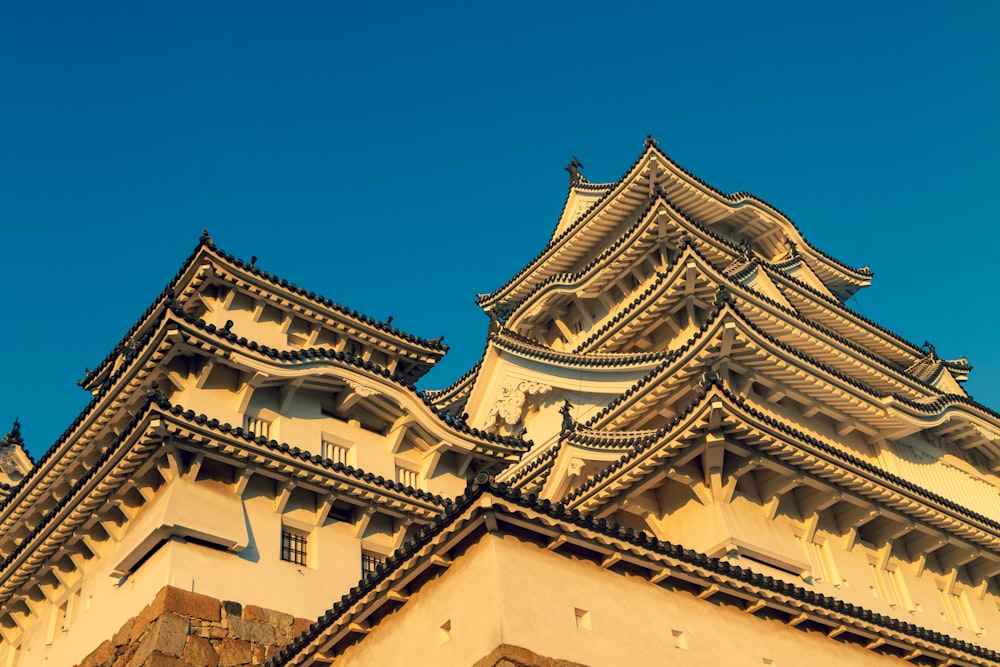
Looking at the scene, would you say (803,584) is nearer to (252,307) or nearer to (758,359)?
(758,359)

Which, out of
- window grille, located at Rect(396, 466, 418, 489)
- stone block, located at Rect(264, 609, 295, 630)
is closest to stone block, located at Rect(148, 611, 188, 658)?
stone block, located at Rect(264, 609, 295, 630)

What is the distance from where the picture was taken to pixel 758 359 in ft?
82.0

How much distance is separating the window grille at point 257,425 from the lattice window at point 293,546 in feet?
8.51

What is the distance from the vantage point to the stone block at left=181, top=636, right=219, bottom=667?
16375 mm

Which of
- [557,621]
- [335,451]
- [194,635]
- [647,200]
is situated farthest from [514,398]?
[557,621]

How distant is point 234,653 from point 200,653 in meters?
0.61

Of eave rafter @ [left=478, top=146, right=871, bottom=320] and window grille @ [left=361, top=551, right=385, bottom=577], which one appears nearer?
window grille @ [left=361, top=551, right=385, bottom=577]

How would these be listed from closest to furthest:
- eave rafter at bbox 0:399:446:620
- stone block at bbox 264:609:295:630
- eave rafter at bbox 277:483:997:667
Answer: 1. eave rafter at bbox 277:483:997:667
2. stone block at bbox 264:609:295:630
3. eave rafter at bbox 0:399:446:620

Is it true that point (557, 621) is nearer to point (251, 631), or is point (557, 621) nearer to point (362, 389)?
point (251, 631)

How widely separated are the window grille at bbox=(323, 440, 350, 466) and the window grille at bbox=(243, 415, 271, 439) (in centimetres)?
142

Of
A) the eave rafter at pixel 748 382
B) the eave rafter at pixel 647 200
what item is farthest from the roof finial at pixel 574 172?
the eave rafter at pixel 748 382

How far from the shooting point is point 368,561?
20547 mm

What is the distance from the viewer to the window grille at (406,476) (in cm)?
Answer: 2292

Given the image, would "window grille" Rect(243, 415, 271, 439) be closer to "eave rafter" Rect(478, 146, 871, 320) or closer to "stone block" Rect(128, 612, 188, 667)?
"stone block" Rect(128, 612, 188, 667)
